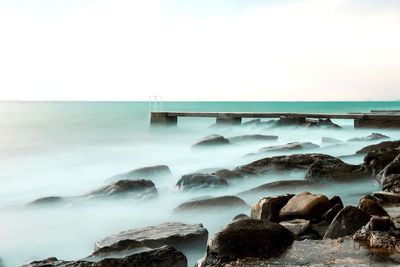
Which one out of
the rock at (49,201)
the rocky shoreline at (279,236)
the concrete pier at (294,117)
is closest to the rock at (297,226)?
the rocky shoreline at (279,236)

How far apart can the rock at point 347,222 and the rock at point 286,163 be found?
559 cm

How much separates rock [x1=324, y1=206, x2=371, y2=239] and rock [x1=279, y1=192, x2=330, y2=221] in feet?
2.10

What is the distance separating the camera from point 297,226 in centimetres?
475

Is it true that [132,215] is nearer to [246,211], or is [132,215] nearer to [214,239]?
[246,211]

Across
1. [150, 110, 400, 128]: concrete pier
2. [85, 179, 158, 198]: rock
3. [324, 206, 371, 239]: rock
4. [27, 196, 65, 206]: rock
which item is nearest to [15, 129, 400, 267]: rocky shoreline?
[324, 206, 371, 239]: rock

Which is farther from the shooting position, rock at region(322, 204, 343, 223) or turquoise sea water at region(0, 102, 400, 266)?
turquoise sea water at region(0, 102, 400, 266)

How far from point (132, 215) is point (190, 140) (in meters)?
16.6

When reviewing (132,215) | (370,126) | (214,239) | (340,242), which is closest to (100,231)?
(132,215)

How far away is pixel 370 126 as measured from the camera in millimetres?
23266

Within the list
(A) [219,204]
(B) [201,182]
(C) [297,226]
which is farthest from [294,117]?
(C) [297,226]

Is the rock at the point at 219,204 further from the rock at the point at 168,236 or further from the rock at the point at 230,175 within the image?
the rock at the point at 230,175

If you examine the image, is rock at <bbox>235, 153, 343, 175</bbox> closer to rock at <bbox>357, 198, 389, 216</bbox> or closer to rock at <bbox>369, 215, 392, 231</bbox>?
rock at <bbox>357, 198, 389, 216</bbox>

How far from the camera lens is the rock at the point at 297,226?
15.4 feet

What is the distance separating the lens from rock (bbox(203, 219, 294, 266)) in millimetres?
3789
